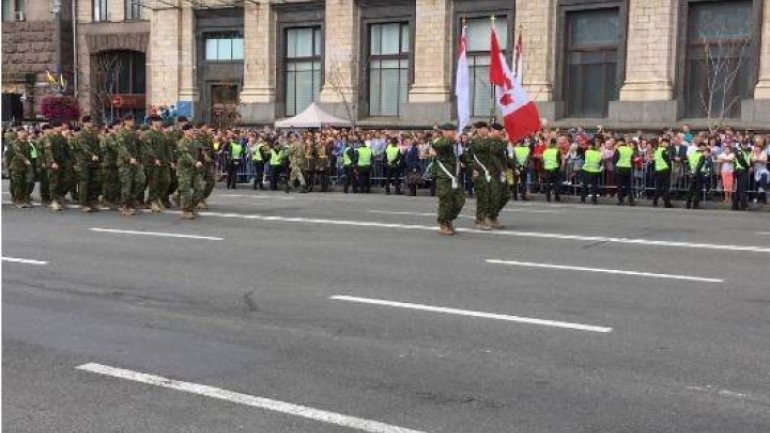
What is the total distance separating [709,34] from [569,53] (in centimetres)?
475

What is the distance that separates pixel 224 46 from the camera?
4103 cm

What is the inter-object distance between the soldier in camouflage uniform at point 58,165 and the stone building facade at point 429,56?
496 inches

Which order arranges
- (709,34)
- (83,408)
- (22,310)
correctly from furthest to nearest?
(709,34)
(22,310)
(83,408)

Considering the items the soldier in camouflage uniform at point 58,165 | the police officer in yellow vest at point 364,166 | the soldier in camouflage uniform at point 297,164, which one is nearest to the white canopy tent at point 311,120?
the soldier in camouflage uniform at point 297,164

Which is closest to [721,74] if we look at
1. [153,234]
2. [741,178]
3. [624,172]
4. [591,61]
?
[591,61]

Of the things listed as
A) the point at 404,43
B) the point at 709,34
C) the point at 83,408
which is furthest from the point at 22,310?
the point at 404,43

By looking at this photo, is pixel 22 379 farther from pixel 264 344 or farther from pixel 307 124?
pixel 307 124

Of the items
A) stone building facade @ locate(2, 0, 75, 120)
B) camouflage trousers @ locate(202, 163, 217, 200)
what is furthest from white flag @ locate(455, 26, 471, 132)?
stone building facade @ locate(2, 0, 75, 120)

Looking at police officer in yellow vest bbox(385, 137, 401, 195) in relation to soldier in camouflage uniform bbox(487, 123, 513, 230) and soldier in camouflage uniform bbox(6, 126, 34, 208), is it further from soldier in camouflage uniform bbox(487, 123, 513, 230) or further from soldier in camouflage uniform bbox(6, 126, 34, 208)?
soldier in camouflage uniform bbox(487, 123, 513, 230)

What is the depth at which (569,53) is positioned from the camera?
108ft

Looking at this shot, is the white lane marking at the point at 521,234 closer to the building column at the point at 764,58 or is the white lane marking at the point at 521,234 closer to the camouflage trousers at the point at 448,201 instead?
the camouflage trousers at the point at 448,201

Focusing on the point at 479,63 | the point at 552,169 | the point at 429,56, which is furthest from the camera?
the point at 429,56

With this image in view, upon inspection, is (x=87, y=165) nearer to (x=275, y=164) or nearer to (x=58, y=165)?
(x=58, y=165)

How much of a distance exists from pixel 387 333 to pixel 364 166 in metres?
19.0
